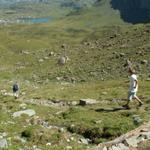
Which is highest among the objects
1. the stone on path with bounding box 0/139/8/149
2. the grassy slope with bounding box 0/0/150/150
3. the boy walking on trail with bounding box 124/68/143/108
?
the boy walking on trail with bounding box 124/68/143/108

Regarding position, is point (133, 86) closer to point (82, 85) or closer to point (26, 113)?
point (26, 113)

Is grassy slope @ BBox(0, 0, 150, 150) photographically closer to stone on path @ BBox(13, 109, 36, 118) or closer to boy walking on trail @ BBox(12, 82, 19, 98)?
stone on path @ BBox(13, 109, 36, 118)

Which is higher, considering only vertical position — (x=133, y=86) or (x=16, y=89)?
(x=133, y=86)

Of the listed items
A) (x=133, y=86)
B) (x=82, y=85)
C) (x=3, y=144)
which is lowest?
(x=82, y=85)

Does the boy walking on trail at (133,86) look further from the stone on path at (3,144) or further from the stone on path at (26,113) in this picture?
the stone on path at (3,144)

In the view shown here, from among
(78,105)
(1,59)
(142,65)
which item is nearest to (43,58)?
(1,59)

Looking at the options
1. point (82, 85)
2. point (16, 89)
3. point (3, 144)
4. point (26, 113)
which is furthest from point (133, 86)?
point (82, 85)

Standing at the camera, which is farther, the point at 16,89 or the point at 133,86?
the point at 16,89

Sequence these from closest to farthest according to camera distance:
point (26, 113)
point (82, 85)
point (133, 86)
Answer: point (133, 86) < point (26, 113) < point (82, 85)

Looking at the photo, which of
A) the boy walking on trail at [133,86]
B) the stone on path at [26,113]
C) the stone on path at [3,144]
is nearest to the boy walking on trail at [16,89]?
the stone on path at [26,113]

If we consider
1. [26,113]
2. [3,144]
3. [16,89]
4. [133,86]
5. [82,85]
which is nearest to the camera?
[3,144]

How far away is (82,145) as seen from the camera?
23000mm

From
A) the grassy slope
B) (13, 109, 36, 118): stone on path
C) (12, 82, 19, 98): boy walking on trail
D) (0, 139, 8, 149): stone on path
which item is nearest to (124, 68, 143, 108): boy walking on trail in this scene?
the grassy slope

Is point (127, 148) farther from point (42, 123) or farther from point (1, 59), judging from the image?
point (1, 59)
